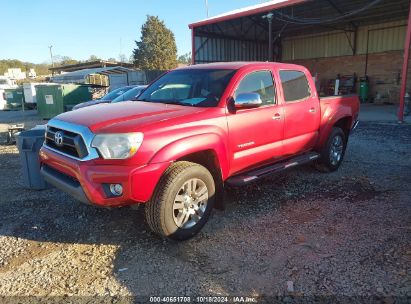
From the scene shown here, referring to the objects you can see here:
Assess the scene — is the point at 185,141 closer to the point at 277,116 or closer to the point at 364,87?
the point at 277,116

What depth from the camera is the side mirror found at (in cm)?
394

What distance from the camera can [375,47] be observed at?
20.5 meters

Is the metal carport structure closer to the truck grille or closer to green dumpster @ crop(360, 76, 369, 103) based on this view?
green dumpster @ crop(360, 76, 369, 103)

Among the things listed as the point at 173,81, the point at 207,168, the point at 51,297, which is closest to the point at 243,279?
the point at 207,168

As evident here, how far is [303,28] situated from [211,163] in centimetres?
2005

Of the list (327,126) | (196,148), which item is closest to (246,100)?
(196,148)

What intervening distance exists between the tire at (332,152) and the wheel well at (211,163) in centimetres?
262

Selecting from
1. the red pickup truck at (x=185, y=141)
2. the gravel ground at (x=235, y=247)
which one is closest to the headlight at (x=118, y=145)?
the red pickup truck at (x=185, y=141)

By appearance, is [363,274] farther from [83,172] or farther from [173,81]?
[173,81]

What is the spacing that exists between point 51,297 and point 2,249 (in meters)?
1.20

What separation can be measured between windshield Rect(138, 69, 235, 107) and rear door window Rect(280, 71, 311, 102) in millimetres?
1001

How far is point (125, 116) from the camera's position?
3.54 metres

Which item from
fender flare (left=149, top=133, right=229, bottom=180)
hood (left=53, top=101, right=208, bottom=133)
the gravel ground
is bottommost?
the gravel ground

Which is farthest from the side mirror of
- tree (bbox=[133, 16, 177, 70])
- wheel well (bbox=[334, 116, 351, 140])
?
tree (bbox=[133, 16, 177, 70])
